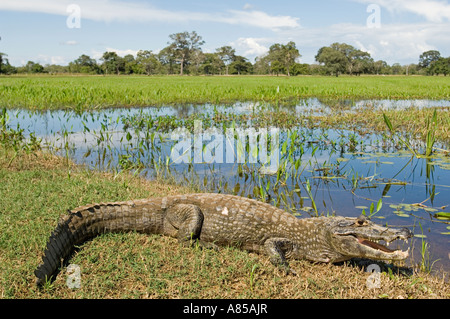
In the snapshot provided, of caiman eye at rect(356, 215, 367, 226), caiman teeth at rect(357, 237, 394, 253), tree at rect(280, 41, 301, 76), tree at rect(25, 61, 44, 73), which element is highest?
tree at rect(280, 41, 301, 76)

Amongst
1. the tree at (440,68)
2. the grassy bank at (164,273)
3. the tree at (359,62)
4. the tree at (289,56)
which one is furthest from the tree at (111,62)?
the grassy bank at (164,273)

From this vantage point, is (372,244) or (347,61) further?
(347,61)

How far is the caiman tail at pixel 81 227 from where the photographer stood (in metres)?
2.95

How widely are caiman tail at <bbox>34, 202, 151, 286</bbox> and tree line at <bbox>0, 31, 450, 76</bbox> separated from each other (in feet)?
235

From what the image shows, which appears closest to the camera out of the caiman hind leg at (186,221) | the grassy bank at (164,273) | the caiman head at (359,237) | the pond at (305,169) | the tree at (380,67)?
the grassy bank at (164,273)

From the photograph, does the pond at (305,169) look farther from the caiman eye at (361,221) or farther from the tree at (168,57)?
the tree at (168,57)

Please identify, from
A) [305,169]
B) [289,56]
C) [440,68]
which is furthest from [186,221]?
[440,68]

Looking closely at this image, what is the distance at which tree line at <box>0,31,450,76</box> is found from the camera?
77125mm

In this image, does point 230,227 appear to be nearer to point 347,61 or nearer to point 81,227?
point 81,227

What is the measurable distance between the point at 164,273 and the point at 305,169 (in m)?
4.27

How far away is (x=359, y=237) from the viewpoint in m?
3.27

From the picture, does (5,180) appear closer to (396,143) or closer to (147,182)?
(147,182)

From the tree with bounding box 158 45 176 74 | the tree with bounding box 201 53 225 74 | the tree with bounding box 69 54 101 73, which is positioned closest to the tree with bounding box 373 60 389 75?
the tree with bounding box 201 53 225 74

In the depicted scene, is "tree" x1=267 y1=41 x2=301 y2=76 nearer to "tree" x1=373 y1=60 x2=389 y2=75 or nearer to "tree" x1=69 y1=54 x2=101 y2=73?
"tree" x1=373 y1=60 x2=389 y2=75
